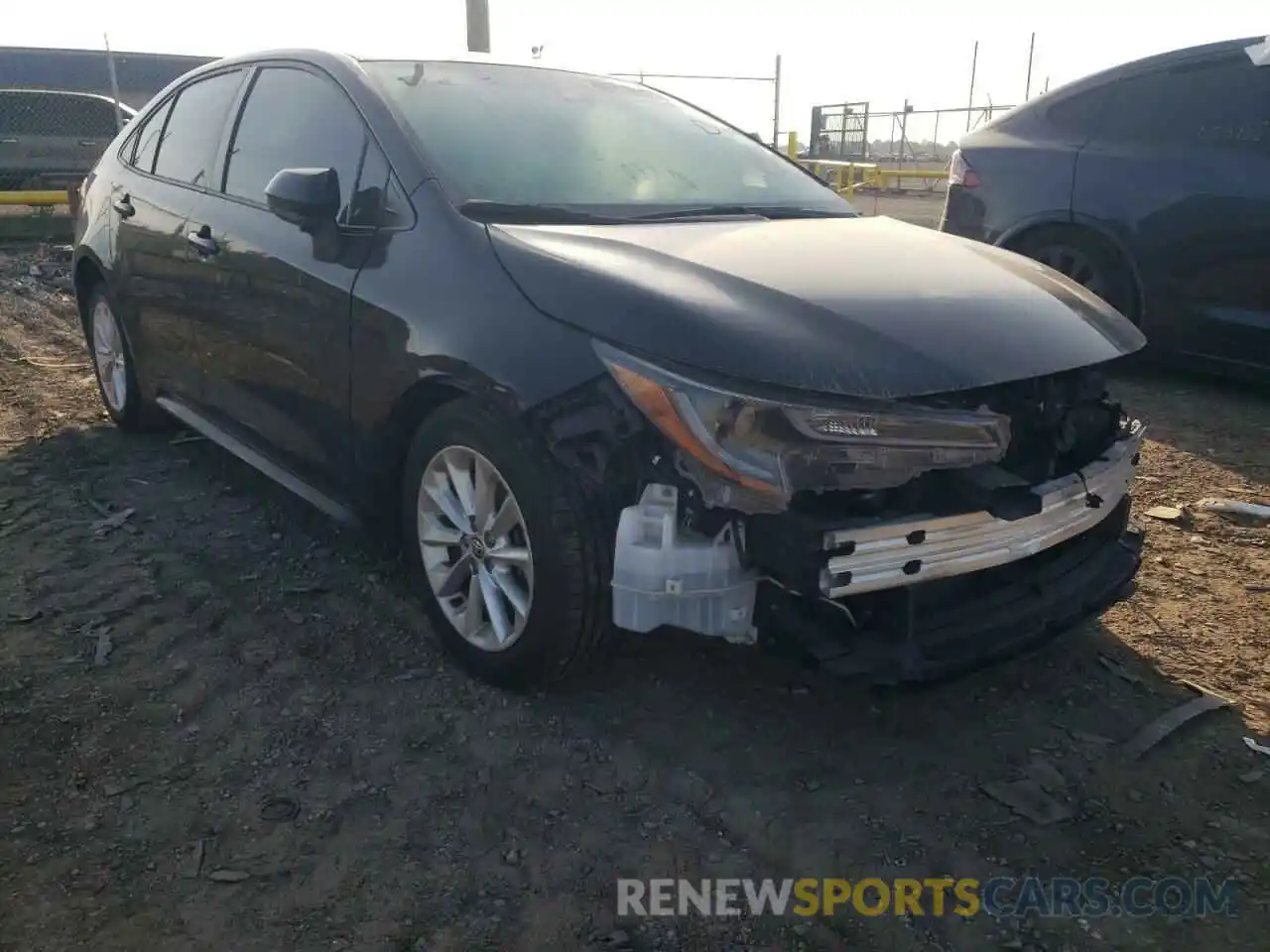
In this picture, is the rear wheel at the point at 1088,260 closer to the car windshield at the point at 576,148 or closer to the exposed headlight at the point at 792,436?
the car windshield at the point at 576,148

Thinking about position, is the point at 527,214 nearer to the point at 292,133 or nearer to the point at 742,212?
the point at 742,212

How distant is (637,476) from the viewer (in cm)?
243

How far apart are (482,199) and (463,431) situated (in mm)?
685

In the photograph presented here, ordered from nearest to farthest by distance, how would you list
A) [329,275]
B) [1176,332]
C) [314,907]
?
[314,907] < [329,275] < [1176,332]

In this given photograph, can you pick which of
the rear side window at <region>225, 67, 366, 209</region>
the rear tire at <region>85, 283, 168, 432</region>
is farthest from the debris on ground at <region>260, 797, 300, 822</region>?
the rear tire at <region>85, 283, 168, 432</region>

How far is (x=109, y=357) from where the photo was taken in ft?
16.8

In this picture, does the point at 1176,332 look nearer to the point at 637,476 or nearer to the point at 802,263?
the point at 802,263

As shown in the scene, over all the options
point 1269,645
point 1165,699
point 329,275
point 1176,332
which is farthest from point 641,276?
point 1176,332

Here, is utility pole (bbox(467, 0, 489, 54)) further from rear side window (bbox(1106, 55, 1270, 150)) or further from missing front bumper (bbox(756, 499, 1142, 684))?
missing front bumper (bbox(756, 499, 1142, 684))

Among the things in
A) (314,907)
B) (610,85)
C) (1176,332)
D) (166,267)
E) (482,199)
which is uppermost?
(610,85)

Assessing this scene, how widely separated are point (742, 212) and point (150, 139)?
2.80 m

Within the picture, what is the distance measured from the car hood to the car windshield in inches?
10.8

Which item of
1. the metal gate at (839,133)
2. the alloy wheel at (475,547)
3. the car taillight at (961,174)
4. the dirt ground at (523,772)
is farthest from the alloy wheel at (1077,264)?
the metal gate at (839,133)

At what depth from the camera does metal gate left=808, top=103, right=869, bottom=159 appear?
921 inches
